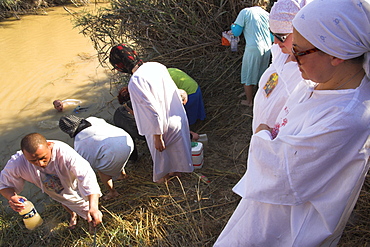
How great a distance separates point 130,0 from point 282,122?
4.07 meters

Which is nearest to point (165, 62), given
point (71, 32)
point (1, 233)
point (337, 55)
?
point (1, 233)

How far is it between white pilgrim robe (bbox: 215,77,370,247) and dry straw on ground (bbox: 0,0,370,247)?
3.53ft

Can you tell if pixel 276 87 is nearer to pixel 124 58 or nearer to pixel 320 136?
pixel 320 136

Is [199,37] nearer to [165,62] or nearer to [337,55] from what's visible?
[165,62]

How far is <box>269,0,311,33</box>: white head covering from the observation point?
1.95 meters

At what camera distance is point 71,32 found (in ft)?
34.6

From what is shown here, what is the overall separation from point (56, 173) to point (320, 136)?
7.17ft

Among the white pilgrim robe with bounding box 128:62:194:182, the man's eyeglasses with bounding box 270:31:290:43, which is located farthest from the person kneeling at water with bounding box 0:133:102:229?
the man's eyeglasses with bounding box 270:31:290:43

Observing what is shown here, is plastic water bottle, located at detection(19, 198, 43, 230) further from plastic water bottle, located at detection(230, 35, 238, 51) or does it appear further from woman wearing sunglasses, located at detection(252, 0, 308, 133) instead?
plastic water bottle, located at detection(230, 35, 238, 51)

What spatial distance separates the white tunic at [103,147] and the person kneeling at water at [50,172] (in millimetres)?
390

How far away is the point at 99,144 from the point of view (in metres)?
3.06

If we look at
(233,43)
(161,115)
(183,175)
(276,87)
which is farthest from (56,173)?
(233,43)

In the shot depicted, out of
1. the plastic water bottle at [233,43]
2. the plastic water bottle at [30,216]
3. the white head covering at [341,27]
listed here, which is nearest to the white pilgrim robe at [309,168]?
the white head covering at [341,27]

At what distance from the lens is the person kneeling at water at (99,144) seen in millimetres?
3025
